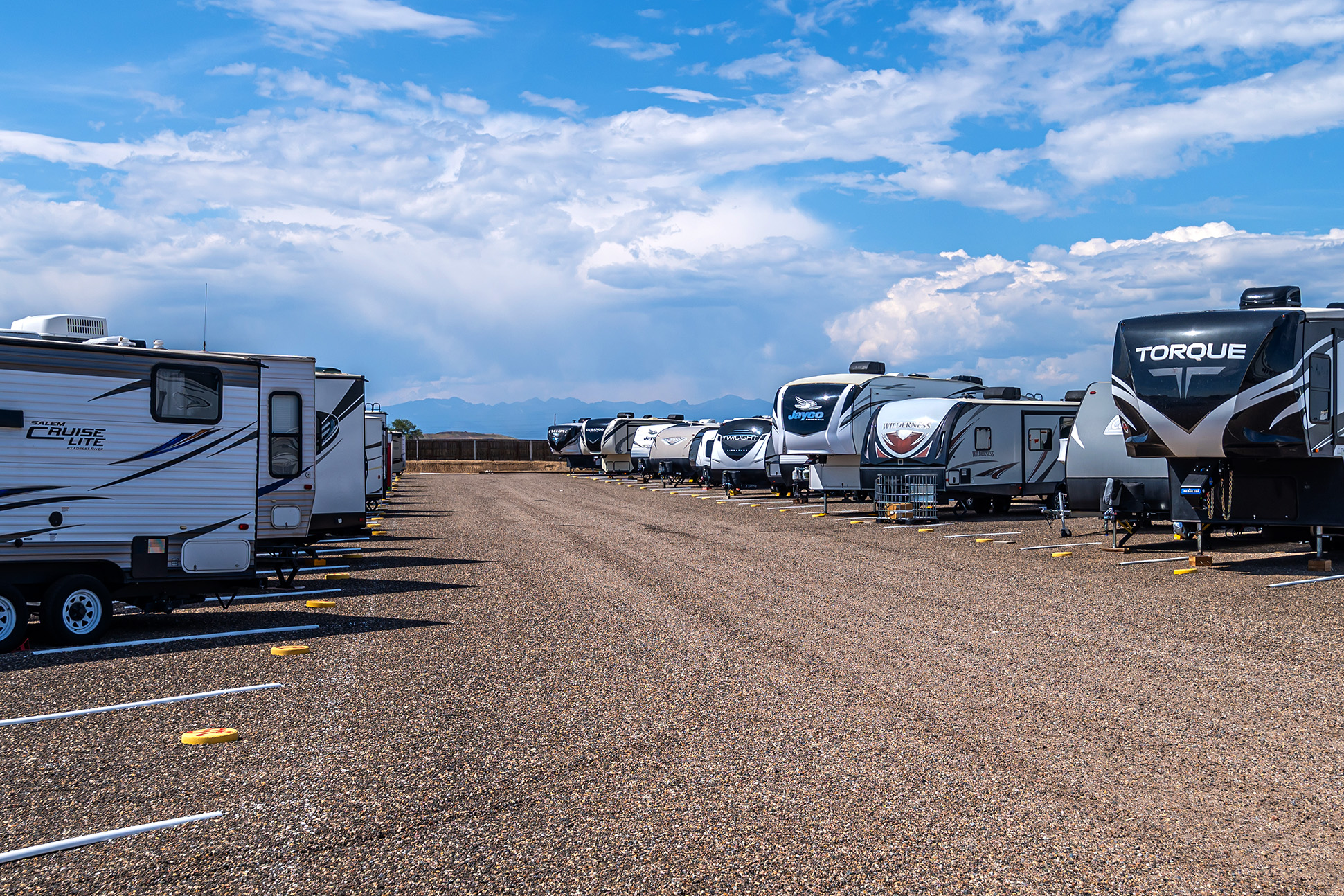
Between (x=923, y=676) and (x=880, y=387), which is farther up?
(x=880, y=387)

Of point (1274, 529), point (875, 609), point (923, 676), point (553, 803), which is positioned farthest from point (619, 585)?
point (1274, 529)

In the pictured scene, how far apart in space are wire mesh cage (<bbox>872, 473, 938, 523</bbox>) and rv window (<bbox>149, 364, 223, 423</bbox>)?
1539 centimetres

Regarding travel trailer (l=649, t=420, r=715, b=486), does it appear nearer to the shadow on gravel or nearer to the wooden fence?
the wooden fence

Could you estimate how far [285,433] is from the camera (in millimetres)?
13961

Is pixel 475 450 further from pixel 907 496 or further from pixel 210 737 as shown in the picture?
pixel 210 737

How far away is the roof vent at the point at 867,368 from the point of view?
1073 inches

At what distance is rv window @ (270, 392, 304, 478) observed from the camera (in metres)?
13.9

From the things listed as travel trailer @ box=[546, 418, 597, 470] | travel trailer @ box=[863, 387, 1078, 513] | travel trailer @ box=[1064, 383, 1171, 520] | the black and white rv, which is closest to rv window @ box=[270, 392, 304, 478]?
the black and white rv

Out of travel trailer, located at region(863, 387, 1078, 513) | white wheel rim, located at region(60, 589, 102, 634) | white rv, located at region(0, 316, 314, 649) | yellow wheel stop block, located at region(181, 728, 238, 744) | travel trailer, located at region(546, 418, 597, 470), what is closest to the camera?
yellow wheel stop block, located at region(181, 728, 238, 744)

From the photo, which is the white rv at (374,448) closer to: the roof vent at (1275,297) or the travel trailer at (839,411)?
the travel trailer at (839,411)

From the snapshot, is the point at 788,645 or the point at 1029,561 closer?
the point at 788,645

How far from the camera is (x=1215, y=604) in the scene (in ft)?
38.1

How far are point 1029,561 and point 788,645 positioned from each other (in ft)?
25.9

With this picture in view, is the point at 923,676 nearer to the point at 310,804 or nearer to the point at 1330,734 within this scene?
the point at 1330,734
